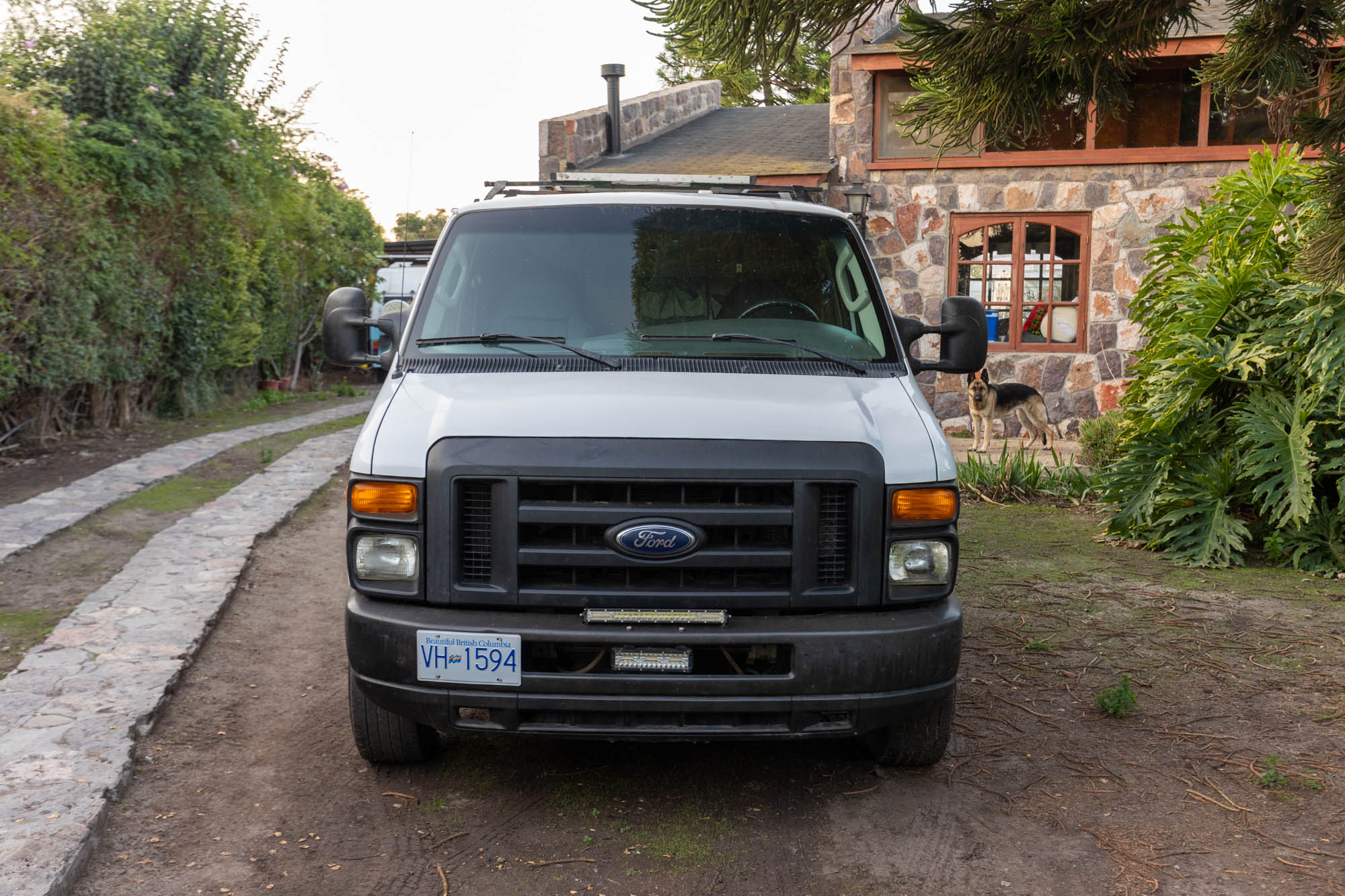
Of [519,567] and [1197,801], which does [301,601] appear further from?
[1197,801]

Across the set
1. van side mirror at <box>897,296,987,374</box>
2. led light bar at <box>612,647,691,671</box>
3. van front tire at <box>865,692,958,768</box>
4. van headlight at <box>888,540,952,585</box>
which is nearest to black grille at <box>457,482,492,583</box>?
led light bar at <box>612,647,691,671</box>

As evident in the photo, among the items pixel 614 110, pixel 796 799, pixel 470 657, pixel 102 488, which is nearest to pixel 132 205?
pixel 102 488

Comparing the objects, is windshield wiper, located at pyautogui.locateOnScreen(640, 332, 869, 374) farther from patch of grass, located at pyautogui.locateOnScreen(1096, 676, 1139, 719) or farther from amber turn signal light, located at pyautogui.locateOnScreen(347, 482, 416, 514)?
patch of grass, located at pyautogui.locateOnScreen(1096, 676, 1139, 719)

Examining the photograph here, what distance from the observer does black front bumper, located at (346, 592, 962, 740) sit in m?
3.39

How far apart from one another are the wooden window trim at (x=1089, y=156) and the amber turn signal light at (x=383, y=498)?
11.4 meters

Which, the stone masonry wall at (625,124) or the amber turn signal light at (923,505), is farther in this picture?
the stone masonry wall at (625,124)

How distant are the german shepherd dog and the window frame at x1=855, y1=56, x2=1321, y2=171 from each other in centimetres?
267

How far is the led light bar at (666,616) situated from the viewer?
3.44m

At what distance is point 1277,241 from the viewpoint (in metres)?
7.14

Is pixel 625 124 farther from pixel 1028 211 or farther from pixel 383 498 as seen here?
pixel 383 498

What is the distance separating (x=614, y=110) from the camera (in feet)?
56.4

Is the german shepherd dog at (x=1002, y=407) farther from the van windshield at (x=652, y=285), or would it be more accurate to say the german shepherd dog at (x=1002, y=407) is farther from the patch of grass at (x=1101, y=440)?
the van windshield at (x=652, y=285)

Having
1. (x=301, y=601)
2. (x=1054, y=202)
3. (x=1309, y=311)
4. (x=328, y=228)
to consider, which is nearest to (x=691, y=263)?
(x=301, y=601)

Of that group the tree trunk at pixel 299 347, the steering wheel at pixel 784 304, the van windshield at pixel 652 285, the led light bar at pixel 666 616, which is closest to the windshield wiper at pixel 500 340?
the van windshield at pixel 652 285
